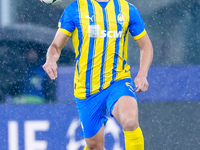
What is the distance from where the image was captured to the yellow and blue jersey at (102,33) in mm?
4191

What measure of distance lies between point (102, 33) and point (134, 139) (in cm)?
95

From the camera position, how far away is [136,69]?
19.2ft

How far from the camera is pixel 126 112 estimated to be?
3840 mm

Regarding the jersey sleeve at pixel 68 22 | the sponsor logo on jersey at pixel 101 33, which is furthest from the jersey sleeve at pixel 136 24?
the jersey sleeve at pixel 68 22

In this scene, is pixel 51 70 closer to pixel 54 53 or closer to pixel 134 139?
pixel 54 53

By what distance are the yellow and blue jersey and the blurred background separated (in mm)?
1600

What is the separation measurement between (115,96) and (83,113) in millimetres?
486

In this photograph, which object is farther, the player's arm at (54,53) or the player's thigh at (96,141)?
the player's thigh at (96,141)

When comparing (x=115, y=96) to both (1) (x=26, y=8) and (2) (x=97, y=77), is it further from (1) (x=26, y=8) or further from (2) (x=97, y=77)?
(1) (x=26, y=8)

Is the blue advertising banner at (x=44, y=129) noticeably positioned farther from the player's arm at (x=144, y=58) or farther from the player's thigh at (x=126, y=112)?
the player's thigh at (x=126, y=112)

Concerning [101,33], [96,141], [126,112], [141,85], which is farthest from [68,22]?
[96,141]

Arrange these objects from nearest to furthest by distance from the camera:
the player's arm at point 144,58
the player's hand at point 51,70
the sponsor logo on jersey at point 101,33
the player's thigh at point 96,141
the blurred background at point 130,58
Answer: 1. the player's hand at point 51,70
2. the player's arm at point 144,58
3. the sponsor logo on jersey at point 101,33
4. the player's thigh at point 96,141
5. the blurred background at point 130,58

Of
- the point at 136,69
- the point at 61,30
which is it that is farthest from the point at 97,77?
the point at 136,69

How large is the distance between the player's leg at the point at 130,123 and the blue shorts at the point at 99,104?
0.15m
